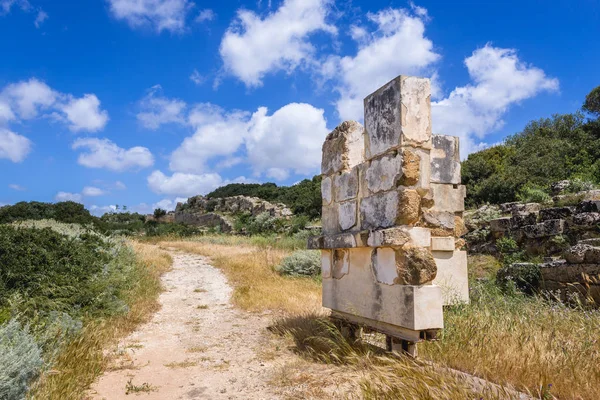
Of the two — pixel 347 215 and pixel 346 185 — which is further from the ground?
pixel 346 185

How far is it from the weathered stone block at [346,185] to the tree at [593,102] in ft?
96.0

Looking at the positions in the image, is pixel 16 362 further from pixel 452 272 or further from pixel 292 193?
pixel 292 193

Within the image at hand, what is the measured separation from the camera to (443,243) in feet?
21.1

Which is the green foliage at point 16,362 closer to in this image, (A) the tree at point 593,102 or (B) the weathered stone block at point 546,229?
(B) the weathered stone block at point 546,229

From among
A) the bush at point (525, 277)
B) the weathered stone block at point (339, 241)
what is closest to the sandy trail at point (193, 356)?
the weathered stone block at point (339, 241)

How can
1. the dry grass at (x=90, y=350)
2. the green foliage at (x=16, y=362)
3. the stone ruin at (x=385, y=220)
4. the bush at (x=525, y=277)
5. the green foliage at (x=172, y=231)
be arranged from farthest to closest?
1. the green foliage at (x=172, y=231)
2. the bush at (x=525, y=277)
3. the stone ruin at (x=385, y=220)
4. the dry grass at (x=90, y=350)
5. the green foliage at (x=16, y=362)

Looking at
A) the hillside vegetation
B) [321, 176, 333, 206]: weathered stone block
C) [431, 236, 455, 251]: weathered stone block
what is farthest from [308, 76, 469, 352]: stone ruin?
the hillside vegetation

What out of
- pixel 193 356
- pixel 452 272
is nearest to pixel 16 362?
pixel 193 356

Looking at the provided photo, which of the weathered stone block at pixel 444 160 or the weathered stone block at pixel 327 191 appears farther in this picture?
the weathered stone block at pixel 444 160

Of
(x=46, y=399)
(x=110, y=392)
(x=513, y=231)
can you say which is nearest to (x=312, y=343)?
(x=110, y=392)

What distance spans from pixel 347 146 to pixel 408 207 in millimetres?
1625

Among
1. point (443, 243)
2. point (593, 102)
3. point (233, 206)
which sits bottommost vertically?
point (443, 243)

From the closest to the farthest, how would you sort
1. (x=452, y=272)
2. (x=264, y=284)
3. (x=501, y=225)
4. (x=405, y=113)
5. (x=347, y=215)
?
(x=405, y=113), (x=347, y=215), (x=452, y=272), (x=264, y=284), (x=501, y=225)

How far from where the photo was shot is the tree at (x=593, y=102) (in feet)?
91.0
